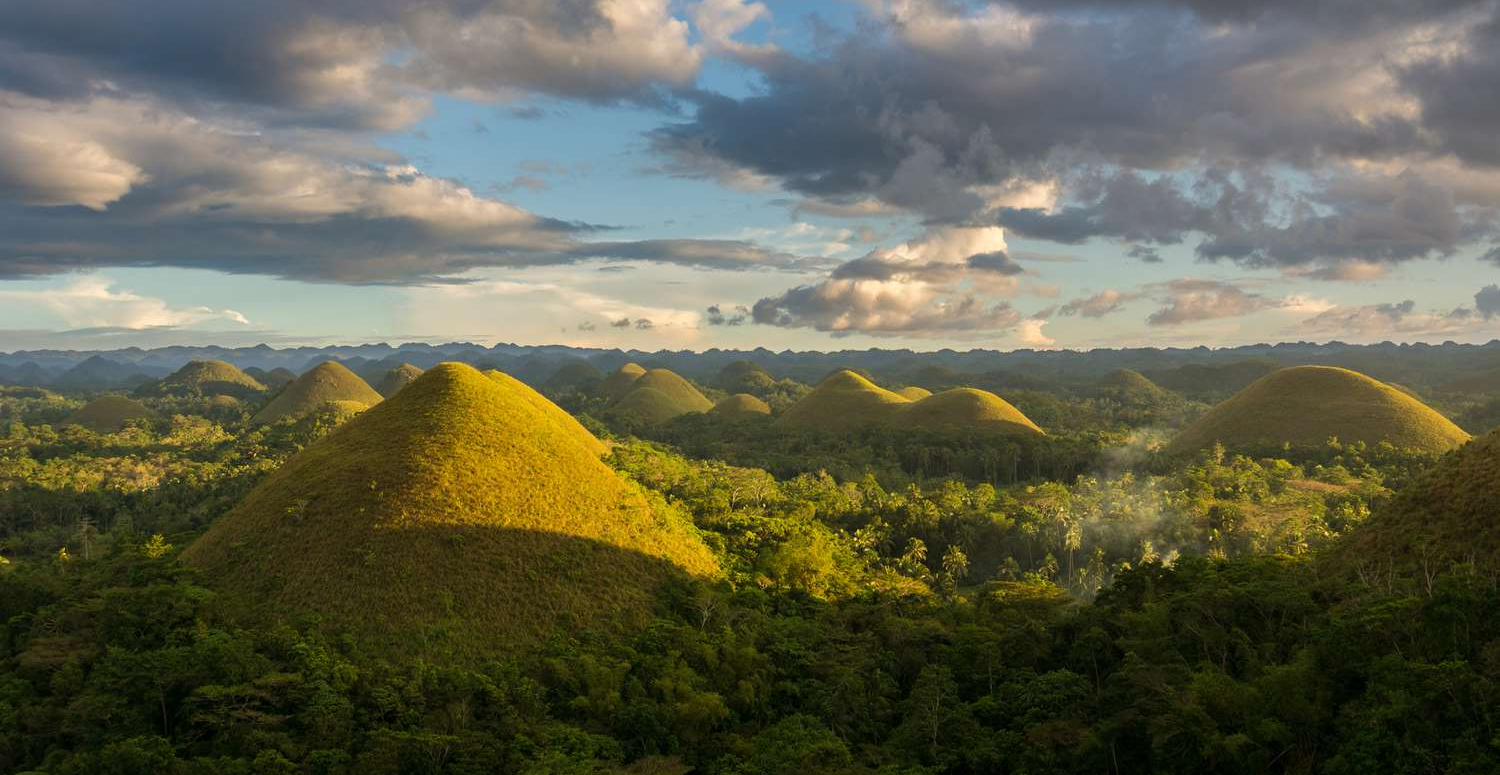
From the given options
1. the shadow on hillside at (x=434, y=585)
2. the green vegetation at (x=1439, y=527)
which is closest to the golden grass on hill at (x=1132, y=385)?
the green vegetation at (x=1439, y=527)

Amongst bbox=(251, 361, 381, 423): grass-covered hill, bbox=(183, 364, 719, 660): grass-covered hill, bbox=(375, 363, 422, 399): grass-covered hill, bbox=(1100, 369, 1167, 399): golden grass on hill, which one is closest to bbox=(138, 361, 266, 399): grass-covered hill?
bbox=(375, 363, 422, 399): grass-covered hill

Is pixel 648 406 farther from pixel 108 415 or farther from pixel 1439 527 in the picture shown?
pixel 1439 527

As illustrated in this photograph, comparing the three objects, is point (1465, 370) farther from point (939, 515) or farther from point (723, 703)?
point (723, 703)

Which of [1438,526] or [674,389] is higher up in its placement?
[674,389]

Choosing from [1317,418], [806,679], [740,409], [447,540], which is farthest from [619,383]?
[806,679]

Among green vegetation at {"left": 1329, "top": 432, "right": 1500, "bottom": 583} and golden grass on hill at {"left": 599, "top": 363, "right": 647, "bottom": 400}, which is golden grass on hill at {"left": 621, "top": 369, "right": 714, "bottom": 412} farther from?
green vegetation at {"left": 1329, "top": 432, "right": 1500, "bottom": 583}

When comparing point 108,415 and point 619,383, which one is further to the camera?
point 619,383
